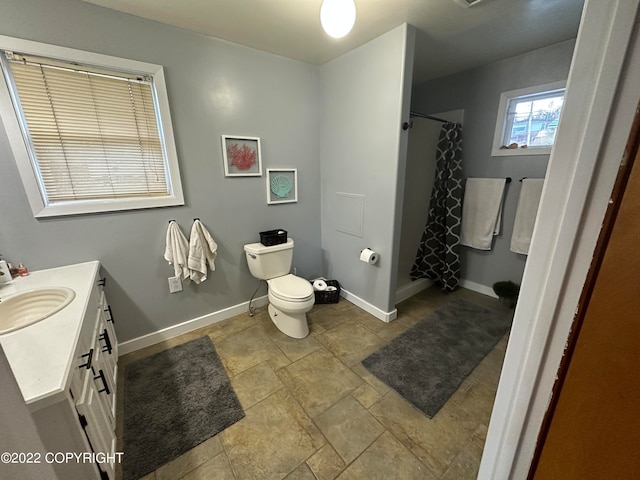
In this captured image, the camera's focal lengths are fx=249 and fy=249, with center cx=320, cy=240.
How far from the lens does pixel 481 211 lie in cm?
269

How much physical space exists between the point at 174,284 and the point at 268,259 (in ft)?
2.64

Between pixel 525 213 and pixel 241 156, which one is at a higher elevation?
pixel 241 156

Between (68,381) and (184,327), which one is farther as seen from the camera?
(184,327)

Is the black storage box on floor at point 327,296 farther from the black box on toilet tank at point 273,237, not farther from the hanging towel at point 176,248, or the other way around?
the hanging towel at point 176,248

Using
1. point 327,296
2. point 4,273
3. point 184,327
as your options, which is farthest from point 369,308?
point 4,273

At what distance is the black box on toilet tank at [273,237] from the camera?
2.32m

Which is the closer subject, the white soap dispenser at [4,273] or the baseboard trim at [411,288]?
the white soap dispenser at [4,273]

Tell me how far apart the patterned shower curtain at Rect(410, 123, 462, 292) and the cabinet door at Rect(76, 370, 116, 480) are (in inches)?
109

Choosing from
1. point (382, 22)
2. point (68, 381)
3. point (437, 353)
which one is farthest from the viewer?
point (437, 353)

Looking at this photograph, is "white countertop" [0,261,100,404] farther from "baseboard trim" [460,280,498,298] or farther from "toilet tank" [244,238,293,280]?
"baseboard trim" [460,280,498,298]

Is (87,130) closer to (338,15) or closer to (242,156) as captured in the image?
(242,156)

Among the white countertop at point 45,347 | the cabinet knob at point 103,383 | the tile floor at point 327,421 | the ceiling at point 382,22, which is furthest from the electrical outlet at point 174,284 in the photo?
the ceiling at point 382,22

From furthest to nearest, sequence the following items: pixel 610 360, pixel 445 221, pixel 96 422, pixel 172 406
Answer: pixel 445 221
pixel 172 406
pixel 96 422
pixel 610 360

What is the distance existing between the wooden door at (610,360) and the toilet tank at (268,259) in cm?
203
